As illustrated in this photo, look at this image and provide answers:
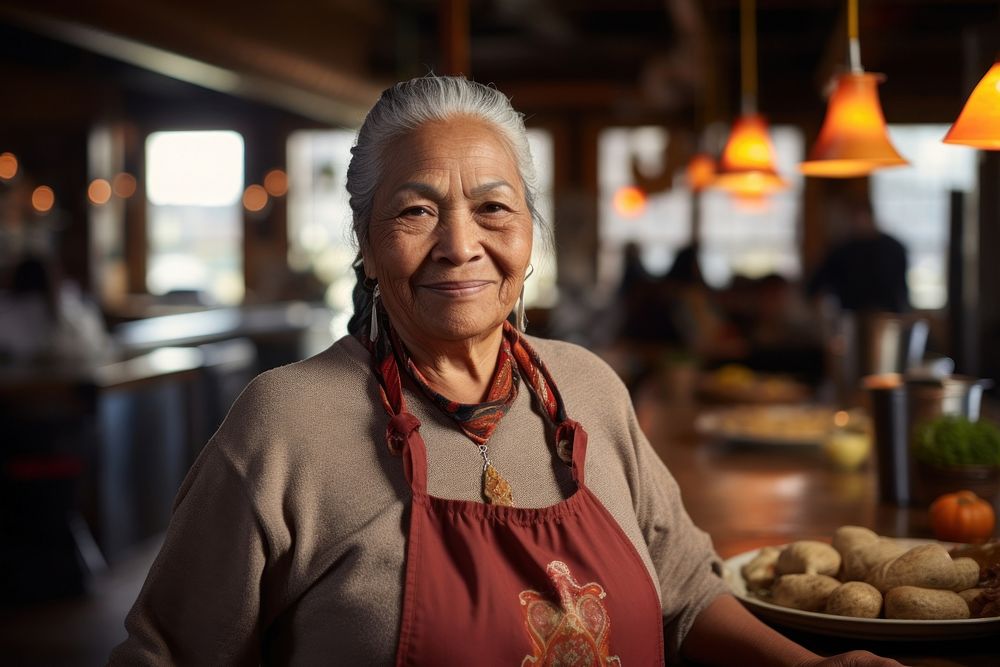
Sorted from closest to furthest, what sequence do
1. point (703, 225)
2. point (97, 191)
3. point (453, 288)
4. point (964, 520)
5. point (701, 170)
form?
point (453, 288)
point (964, 520)
point (701, 170)
point (97, 191)
point (703, 225)

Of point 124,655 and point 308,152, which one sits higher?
point 308,152

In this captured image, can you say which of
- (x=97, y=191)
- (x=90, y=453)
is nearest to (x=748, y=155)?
(x=90, y=453)

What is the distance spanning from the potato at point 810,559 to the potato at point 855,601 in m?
0.10

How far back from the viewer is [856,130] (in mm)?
2467

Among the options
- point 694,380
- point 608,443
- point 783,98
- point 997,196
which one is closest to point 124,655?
point 608,443

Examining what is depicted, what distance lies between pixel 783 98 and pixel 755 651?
1234 cm

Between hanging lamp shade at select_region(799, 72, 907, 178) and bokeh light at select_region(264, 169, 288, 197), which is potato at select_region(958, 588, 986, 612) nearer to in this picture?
hanging lamp shade at select_region(799, 72, 907, 178)

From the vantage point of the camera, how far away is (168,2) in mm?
7758

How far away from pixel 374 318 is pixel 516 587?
1.45 ft

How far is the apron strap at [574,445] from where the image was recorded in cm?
154

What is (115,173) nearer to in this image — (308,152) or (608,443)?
(308,152)

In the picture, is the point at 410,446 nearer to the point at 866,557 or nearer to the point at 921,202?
the point at 866,557

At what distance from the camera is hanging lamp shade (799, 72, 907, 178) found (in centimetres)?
244

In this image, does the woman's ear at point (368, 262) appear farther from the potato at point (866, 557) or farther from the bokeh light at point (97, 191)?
the bokeh light at point (97, 191)
